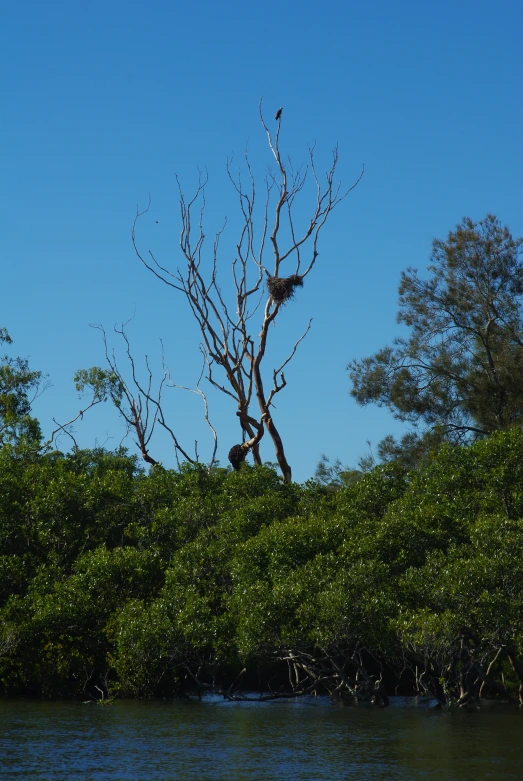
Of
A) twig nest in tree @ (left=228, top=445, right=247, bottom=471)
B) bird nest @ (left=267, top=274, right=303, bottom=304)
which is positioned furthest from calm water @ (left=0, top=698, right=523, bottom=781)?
bird nest @ (left=267, top=274, right=303, bottom=304)

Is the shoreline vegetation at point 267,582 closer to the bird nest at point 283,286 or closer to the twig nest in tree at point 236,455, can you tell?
the twig nest in tree at point 236,455

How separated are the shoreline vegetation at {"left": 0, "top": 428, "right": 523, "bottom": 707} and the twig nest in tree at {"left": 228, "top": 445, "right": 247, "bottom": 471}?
3.81 m

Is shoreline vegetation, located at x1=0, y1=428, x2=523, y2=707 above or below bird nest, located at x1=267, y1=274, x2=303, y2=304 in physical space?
below

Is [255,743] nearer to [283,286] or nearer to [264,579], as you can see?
[264,579]

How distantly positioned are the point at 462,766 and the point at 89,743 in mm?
7021

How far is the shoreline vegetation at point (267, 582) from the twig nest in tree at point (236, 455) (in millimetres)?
3809

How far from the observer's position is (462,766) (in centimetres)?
1633

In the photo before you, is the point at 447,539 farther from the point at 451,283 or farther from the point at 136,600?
the point at 451,283

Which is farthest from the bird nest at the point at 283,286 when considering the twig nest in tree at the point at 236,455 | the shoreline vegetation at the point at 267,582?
the shoreline vegetation at the point at 267,582

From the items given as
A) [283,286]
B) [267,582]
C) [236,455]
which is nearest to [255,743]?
[267,582]

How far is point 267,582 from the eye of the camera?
23.8 metres

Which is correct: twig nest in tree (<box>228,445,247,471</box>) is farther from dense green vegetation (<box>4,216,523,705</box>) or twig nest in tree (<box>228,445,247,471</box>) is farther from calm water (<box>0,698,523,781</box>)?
calm water (<box>0,698,523,781</box>)

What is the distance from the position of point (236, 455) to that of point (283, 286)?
20.6 ft

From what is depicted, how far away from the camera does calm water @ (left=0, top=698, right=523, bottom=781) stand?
16062 mm
